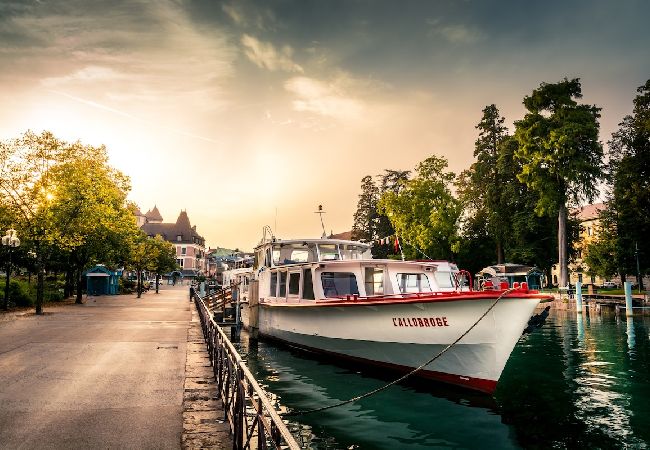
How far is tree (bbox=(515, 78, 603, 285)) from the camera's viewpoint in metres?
41.2

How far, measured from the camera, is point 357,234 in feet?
264

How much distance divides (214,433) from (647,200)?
45506 millimetres

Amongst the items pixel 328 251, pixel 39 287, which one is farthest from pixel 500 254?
pixel 39 287

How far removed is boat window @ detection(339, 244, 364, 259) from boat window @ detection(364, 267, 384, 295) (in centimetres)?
422

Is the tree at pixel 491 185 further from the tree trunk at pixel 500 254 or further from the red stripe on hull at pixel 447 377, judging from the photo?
the red stripe on hull at pixel 447 377

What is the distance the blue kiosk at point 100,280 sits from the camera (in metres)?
46.6

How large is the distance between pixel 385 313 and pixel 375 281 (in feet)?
11.0

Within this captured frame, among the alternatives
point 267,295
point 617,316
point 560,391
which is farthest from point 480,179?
point 560,391

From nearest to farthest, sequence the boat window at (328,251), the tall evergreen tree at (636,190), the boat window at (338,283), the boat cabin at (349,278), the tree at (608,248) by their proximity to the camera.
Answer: the boat cabin at (349,278) → the boat window at (338,283) → the boat window at (328,251) → the tall evergreen tree at (636,190) → the tree at (608,248)

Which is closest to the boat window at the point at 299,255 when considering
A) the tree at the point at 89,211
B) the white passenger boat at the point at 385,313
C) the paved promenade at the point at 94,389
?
the white passenger boat at the point at 385,313

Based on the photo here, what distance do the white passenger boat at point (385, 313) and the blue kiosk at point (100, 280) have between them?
3249cm

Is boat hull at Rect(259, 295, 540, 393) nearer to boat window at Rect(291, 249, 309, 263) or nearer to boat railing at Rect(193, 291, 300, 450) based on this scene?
boat window at Rect(291, 249, 309, 263)

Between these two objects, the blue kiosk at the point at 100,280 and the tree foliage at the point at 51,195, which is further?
the blue kiosk at the point at 100,280

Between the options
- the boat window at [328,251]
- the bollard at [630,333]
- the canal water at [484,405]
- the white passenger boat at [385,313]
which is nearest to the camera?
the canal water at [484,405]
